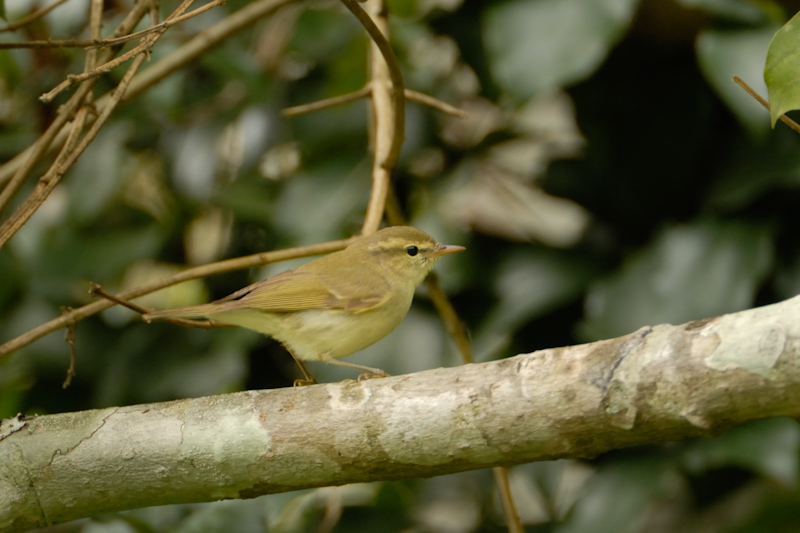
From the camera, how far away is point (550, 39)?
2.74 metres

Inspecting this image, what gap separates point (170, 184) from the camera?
362cm

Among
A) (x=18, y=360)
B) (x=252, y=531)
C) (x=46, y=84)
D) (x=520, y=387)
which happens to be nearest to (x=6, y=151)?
(x=46, y=84)

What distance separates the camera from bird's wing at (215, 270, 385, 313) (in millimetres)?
2488

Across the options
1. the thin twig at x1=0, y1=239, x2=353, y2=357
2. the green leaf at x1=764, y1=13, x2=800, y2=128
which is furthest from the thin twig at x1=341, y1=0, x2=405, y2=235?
the green leaf at x1=764, y1=13, x2=800, y2=128

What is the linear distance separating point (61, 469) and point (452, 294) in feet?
5.70

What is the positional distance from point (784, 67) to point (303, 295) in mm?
1577

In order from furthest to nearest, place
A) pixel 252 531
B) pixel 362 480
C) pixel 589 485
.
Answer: pixel 589 485, pixel 252 531, pixel 362 480

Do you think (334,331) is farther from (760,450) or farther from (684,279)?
(760,450)

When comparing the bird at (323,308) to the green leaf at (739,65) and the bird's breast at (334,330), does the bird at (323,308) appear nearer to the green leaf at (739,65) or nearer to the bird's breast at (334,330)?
the bird's breast at (334,330)

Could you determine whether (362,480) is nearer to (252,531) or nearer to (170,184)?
(252,531)

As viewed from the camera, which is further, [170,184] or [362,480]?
[170,184]

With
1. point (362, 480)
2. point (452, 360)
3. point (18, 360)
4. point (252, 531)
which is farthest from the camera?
point (18, 360)

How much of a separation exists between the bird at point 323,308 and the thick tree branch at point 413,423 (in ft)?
2.20

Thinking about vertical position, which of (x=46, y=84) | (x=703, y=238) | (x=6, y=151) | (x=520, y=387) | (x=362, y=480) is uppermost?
(x=46, y=84)
